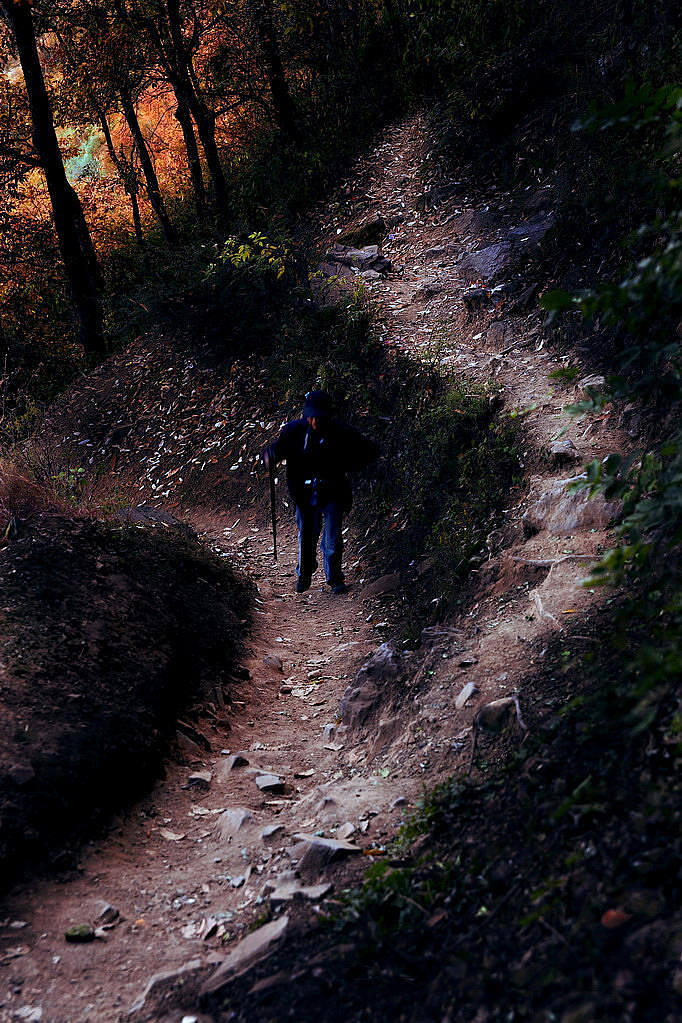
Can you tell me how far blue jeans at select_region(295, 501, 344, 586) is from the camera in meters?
7.77

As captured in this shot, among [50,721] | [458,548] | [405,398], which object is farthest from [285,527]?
[50,721]

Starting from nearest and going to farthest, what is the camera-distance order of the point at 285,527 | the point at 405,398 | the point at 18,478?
the point at 18,478 → the point at 405,398 → the point at 285,527

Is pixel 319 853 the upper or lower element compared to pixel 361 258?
lower

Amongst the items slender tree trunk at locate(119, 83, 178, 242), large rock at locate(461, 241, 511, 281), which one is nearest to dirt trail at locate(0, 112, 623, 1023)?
large rock at locate(461, 241, 511, 281)

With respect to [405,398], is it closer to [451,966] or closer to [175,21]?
[451,966]

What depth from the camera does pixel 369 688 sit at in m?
5.79

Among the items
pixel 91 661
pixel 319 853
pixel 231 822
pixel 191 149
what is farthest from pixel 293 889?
pixel 191 149

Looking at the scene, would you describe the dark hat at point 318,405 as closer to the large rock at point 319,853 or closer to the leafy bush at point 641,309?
the large rock at point 319,853

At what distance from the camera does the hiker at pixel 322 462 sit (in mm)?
7609

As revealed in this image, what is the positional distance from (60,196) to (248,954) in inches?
670

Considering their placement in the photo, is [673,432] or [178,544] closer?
[673,432]

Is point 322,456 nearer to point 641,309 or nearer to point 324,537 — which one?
point 324,537

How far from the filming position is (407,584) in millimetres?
7758

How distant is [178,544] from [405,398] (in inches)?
140
